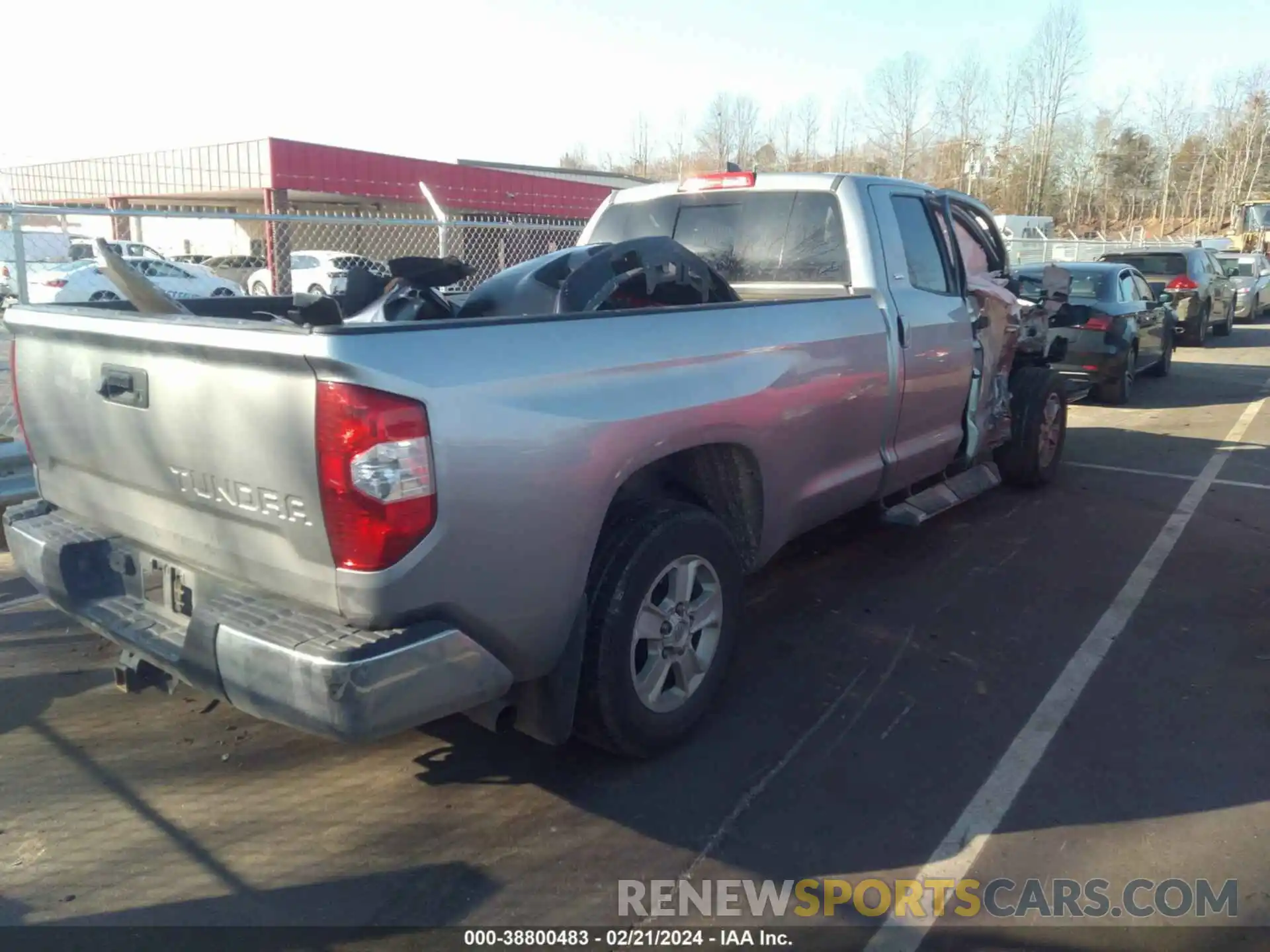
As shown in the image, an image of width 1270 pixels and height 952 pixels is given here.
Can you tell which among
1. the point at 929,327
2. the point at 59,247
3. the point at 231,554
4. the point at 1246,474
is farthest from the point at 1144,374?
the point at 231,554

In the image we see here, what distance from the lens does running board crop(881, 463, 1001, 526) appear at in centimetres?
515

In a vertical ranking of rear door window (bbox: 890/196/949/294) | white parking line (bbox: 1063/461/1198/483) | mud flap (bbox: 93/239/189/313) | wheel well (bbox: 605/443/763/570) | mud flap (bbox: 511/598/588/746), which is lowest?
white parking line (bbox: 1063/461/1198/483)

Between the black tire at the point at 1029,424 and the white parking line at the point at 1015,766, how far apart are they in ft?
4.21

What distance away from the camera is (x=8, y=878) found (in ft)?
9.52

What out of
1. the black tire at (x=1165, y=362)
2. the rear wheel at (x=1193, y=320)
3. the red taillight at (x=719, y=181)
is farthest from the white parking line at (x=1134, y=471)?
the rear wheel at (x=1193, y=320)

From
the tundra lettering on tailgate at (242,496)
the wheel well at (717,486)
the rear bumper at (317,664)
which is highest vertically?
the tundra lettering on tailgate at (242,496)

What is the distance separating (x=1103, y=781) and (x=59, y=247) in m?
8.11

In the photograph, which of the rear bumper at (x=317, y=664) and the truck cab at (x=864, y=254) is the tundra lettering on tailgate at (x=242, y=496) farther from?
the truck cab at (x=864, y=254)

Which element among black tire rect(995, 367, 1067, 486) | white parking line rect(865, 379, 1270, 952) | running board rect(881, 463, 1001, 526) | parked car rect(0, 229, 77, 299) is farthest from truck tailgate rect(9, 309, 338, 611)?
black tire rect(995, 367, 1067, 486)

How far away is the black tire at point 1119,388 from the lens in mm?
11422

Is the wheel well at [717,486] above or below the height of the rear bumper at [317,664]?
above

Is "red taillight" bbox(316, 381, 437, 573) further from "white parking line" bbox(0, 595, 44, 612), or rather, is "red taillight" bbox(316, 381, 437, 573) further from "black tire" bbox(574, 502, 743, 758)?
"white parking line" bbox(0, 595, 44, 612)

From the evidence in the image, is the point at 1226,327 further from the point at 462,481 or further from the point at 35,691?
the point at 35,691

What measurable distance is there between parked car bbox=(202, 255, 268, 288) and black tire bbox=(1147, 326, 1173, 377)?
60.4 feet
